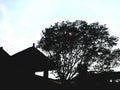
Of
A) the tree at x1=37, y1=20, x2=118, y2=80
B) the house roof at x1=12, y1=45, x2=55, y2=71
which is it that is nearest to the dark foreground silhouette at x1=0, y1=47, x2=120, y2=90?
the house roof at x1=12, y1=45, x2=55, y2=71

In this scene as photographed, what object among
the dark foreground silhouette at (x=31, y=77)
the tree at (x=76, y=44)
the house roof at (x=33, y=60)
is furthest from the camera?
the tree at (x=76, y=44)

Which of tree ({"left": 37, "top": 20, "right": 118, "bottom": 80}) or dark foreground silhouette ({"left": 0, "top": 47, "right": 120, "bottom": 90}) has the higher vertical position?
tree ({"left": 37, "top": 20, "right": 118, "bottom": 80})

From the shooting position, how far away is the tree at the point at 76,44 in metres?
33.7

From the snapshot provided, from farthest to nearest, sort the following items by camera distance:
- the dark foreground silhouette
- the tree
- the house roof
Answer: the tree
the house roof
the dark foreground silhouette

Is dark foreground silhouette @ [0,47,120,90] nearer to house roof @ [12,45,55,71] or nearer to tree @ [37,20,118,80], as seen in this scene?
house roof @ [12,45,55,71]

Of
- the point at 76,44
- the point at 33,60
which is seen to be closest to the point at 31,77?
the point at 33,60

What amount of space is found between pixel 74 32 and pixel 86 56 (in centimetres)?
460

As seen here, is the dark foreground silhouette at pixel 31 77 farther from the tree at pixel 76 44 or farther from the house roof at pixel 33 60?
the tree at pixel 76 44

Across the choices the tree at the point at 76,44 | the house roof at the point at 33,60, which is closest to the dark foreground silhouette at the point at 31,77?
the house roof at the point at 33,60

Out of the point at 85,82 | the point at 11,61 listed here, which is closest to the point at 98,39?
the point at 85,82

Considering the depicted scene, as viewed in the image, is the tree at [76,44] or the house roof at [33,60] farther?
the tree at [76,44]

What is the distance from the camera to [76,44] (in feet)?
111

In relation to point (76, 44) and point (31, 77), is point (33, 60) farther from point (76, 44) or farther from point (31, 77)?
point (76, 44)

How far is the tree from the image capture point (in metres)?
33.7
